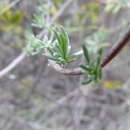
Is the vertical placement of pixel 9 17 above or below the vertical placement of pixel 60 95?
above

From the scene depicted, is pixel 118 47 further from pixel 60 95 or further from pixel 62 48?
pixel 60 95

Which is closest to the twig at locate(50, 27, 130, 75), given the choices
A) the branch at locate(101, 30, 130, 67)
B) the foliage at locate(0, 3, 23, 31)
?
the branch at locate(101, 30, 130, 67)

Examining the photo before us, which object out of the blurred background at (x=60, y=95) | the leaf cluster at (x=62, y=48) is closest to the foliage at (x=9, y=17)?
the blurred background at (x=60, y=95)

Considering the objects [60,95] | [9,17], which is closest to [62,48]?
[9,17]

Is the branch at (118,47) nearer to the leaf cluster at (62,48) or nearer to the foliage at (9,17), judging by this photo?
the leaf cluster at (62,48)

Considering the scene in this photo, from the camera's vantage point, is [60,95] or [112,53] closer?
[112,53]

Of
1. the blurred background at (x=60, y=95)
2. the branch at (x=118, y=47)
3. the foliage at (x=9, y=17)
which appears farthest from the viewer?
the blurred background at (x=60, y=95)

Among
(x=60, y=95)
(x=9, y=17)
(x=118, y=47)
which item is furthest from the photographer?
(x=60, y=95)

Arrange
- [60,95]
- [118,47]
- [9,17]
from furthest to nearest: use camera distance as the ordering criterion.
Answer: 1. [60,95]
2. [9,17]
3. [118,47]

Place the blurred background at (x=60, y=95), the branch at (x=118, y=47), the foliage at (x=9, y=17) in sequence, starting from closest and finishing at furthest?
the branch at (x=118, y=47)
the foliage at (x=9, y=17)
the blurred background at (x=60, y=95)

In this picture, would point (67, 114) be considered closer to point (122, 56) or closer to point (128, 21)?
point (122, 56)

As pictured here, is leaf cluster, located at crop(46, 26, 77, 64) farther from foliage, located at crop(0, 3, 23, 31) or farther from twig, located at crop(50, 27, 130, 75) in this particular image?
foliage, located at crop(0, 3, 23, 31)

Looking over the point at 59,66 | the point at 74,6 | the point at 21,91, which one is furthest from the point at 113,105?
the point at 59,66
